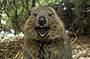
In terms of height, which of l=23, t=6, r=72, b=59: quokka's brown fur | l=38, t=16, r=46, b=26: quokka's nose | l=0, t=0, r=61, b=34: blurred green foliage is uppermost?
l=38, t=16, r=46, b=26: quokka's nose

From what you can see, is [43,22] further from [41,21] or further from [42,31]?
[42,31]

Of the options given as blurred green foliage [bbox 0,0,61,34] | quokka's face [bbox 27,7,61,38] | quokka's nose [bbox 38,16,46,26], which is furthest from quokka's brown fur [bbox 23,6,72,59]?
blurred green foliage [bbox 0,0,61,34]

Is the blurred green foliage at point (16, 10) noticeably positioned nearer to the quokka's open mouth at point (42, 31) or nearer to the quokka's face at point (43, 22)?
the quokka's face at point (43, 22)

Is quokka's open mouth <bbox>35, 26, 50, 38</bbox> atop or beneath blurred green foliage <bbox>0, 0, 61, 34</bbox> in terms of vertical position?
atop

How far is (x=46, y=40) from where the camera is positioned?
3.15 m

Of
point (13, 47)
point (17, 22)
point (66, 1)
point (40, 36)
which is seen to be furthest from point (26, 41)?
point (66, 1)

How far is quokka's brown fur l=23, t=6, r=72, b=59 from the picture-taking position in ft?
10.4

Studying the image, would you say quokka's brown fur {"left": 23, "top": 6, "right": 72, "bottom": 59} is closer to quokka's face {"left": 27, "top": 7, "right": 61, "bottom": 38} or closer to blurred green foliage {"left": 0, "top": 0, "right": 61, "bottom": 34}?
quokka's face {"left": 27, "top": 7, "right": 61, "bottom": 38}

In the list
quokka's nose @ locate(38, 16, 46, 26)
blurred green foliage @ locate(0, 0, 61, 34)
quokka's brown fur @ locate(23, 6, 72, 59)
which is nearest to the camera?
quokka's nose @ locate(38, 16, 46, 26)

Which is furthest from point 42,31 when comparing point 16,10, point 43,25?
point 16,10

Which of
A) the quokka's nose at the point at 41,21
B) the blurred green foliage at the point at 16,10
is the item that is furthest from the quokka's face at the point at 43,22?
the blurred green foliage at the point at 16,10

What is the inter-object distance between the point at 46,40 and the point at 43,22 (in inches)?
13.0

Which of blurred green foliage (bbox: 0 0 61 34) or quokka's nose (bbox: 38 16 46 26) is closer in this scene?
quokka's nose (bbox: 38 16 46 26)

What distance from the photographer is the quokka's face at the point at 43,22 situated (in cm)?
303
